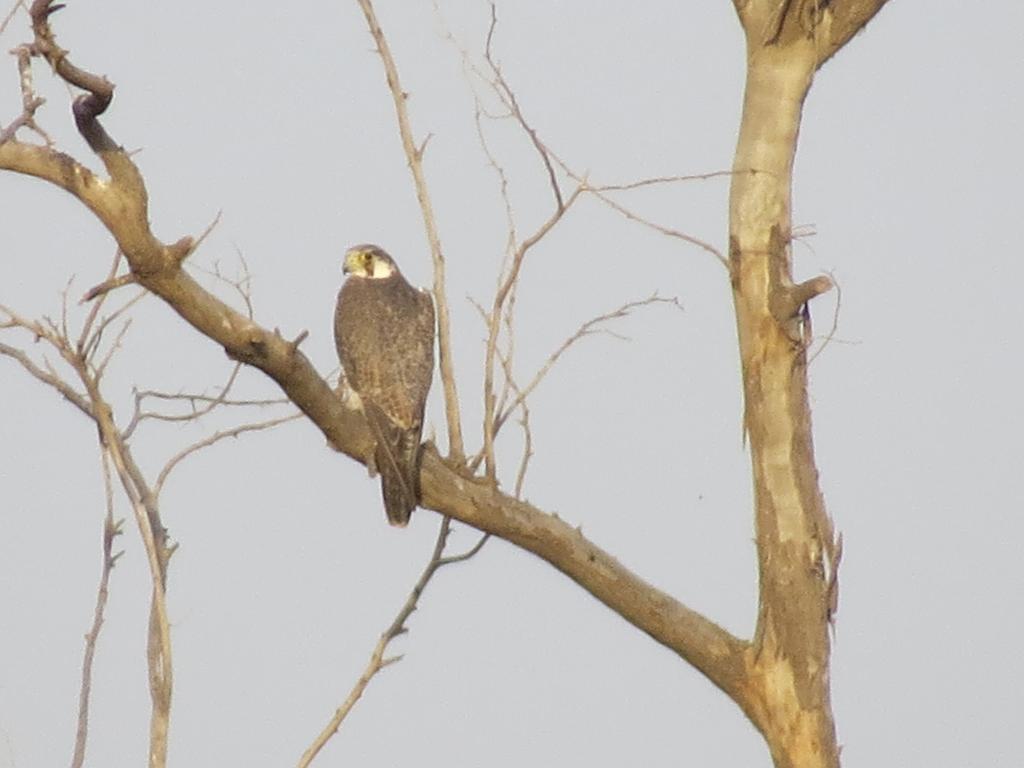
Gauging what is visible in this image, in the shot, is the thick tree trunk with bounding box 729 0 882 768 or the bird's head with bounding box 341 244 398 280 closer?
the thick tree trunk with bounding box 729 0 882 768

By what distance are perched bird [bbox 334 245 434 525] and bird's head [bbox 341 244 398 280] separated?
0.31 feet

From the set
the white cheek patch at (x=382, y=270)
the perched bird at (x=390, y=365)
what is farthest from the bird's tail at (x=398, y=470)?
the white cheek patch at (x=382, y=270)

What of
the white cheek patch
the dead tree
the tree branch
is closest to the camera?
the tree branch

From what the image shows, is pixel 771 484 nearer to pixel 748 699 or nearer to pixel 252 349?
pixel 748 699

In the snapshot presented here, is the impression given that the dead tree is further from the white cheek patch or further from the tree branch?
the white cheek patch

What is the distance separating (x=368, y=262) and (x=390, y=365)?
34.2 inches

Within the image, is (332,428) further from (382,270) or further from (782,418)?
(382,270)

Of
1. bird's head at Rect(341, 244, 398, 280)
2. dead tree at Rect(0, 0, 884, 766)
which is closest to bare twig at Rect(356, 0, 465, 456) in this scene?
dead tree at Rect(0, 0, 884, 766)

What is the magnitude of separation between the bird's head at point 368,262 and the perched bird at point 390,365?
0.31 ft

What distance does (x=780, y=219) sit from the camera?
545 cm

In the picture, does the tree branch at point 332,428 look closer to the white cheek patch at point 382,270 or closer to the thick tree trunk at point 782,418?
the thick tree trunk at point 782,418

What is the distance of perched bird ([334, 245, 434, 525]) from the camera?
18.2 feet

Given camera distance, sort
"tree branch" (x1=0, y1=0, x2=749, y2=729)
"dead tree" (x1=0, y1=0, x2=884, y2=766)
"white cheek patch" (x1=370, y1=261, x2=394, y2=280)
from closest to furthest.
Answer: "tree branch" (x1=0, y1=0, x2=749, y2=729) < "dead tree" (x1=0, y1=0, x2=884, y2=766) < "white cheek patch" (x1=370, y1=261, x2=394, y2=280)

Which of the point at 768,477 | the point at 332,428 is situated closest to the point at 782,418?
the point at 768,477
